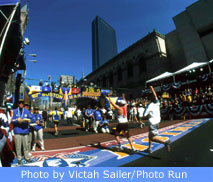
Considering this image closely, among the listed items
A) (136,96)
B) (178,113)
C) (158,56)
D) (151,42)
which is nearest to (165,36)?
(151,42)

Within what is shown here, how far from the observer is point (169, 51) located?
23781mm

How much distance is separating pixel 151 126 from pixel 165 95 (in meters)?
15.3

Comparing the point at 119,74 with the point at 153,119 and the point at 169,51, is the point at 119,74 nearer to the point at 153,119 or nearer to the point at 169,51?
the point at 169,51

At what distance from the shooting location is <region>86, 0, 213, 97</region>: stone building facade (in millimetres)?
18875

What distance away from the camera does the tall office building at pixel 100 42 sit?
502ft

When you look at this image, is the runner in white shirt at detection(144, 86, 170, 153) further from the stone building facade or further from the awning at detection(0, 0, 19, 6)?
the stone building facade

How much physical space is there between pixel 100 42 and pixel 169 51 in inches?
5570

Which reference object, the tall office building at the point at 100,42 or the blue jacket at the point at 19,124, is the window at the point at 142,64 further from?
the tall office building at the point at 100,42

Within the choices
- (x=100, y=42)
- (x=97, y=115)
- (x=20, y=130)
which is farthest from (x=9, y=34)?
(x=100, y=42)

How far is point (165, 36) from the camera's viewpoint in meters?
24.6

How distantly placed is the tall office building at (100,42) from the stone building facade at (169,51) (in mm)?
127341

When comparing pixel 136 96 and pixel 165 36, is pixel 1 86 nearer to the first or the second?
pixel 136 96

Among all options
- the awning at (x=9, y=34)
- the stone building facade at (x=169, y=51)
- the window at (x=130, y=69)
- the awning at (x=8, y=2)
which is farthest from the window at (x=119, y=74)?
the awning at (x=8, y=2)

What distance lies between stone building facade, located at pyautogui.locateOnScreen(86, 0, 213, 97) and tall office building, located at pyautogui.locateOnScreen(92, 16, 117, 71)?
12734 centimetres
